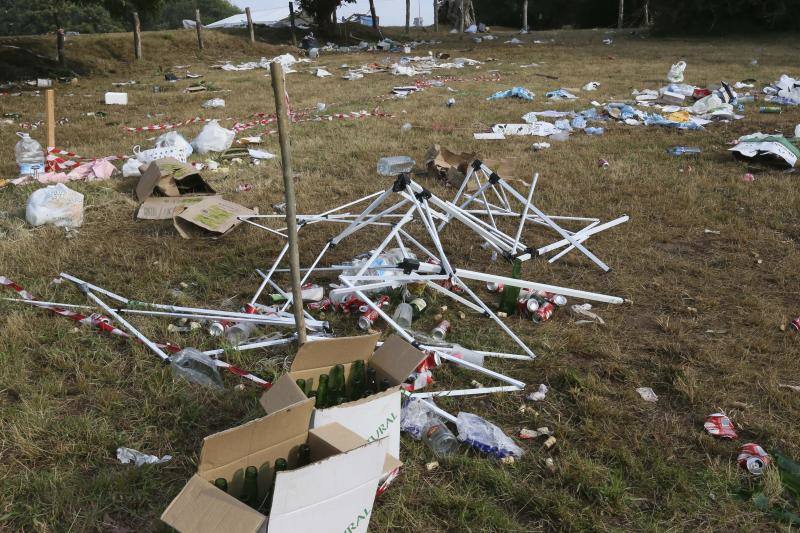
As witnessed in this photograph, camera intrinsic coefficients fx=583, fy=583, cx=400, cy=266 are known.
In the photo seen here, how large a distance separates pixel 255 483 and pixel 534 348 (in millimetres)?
1745

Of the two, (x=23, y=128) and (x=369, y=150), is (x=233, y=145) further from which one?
(x=23, y=128)

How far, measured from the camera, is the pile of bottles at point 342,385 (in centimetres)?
238

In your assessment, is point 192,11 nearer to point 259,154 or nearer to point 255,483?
point 259,154

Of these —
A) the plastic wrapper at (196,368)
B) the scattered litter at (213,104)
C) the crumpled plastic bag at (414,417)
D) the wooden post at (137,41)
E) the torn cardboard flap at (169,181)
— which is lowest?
the crumpled plastic bag at (414,417)

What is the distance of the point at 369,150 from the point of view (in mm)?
7324

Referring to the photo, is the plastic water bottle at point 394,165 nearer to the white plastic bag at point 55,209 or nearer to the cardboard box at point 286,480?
the white plastic bag at point 55,209

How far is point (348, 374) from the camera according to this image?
2461 millimetres

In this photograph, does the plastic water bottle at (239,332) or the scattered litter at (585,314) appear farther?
the scattered litter at (585,314)

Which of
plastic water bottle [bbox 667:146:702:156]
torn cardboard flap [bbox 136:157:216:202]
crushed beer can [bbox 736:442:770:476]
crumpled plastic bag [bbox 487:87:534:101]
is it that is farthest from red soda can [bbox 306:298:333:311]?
crumpled plastic bag [bbox 487:87:534:101]

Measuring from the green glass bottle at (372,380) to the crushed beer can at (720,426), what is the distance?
143cm

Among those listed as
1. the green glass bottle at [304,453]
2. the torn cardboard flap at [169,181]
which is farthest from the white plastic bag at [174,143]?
the green glass bottle at [304,453]

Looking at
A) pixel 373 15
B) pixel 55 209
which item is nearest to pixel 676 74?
pixel 55 209

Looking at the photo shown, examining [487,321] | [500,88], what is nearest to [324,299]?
[487,321]

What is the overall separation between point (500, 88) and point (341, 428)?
11.6 m
